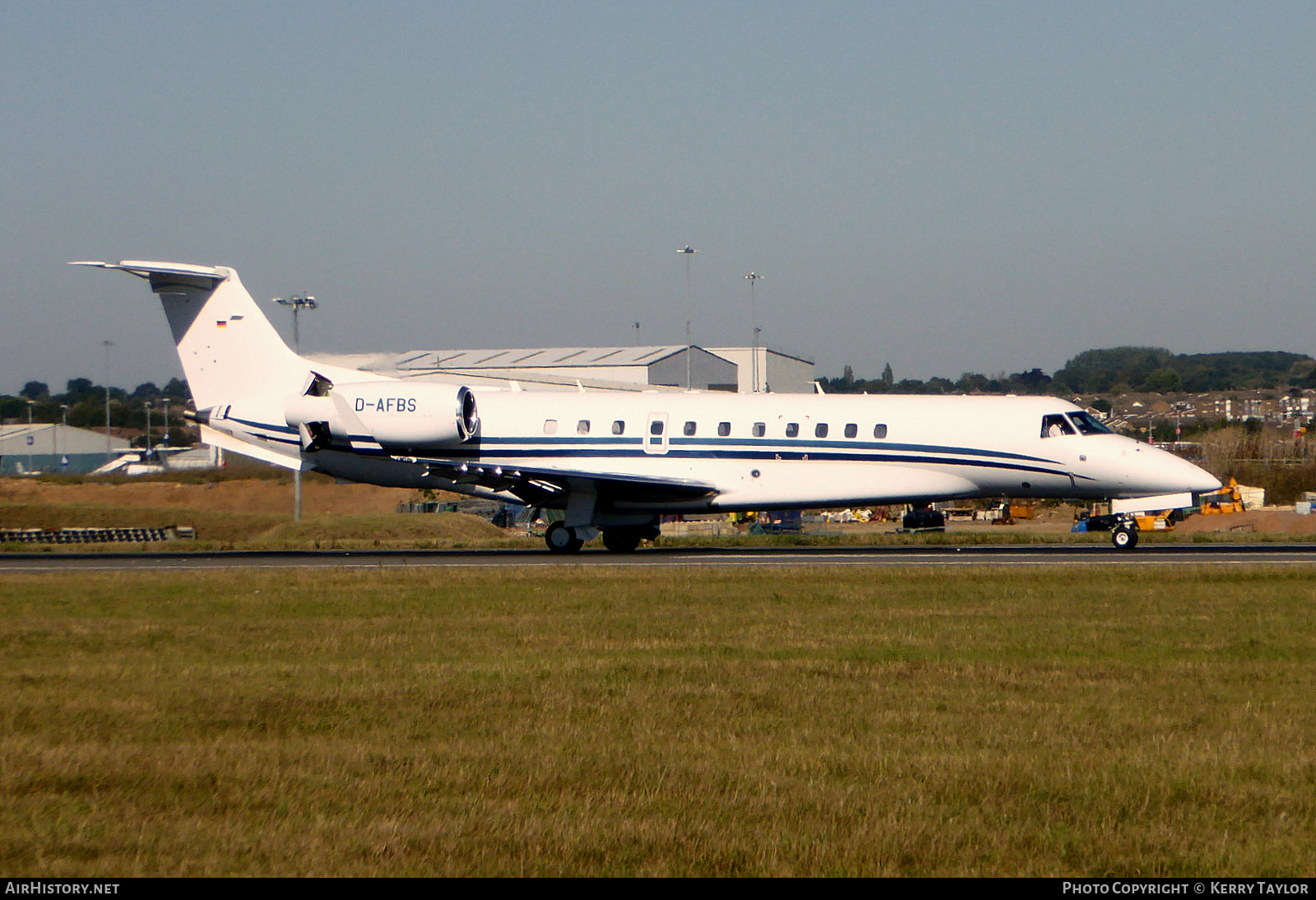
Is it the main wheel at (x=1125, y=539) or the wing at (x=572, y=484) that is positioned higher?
the wing at (x=572, y=484)

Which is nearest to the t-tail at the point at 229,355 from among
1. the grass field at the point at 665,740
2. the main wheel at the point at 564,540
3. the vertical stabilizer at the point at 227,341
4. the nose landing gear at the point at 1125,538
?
the vertical stabilizer at the point at 227,341

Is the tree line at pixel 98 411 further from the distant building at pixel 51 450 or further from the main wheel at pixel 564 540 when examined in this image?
the main wheel at pixel 564 540

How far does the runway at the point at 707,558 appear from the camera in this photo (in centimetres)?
2311

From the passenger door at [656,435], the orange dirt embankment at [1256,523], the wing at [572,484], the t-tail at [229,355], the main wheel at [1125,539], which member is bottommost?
the orange dirt embankment at [1256,523]

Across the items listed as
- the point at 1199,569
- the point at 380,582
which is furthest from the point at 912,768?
the point at 1199,569

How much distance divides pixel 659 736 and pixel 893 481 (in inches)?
726

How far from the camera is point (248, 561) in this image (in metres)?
25.9

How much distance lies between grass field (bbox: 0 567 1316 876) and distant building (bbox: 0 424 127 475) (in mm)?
97542

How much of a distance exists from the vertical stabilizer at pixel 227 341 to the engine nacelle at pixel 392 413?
1693 millimetres

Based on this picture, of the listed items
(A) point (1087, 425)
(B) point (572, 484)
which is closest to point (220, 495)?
(B) point (572, 484)

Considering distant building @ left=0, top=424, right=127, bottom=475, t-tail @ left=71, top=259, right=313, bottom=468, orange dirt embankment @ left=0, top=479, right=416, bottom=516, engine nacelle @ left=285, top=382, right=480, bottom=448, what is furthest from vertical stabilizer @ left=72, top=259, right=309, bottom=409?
distant building @ left=0, top=424, right=127, bottom=475

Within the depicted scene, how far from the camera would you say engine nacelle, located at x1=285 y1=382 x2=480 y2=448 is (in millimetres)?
27078

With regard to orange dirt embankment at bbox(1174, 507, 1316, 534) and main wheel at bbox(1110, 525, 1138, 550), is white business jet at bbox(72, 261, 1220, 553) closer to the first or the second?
main wheel at bbox(1110, 525, 1138, 550)

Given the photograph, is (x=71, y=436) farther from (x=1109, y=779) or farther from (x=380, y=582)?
(x=1109, y=779)
